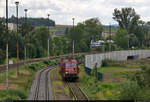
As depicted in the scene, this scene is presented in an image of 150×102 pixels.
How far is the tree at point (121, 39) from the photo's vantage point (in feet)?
467

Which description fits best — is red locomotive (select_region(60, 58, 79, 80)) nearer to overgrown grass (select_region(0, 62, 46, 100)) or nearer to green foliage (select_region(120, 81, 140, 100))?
overgrown grass (select_region(0, 62, 46, 100))

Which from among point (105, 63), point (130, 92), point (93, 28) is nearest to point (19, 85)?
point (130, 92)

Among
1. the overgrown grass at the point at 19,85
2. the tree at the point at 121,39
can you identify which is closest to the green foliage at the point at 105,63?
the overgrown grass at the point at 19,85

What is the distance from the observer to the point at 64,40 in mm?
133500

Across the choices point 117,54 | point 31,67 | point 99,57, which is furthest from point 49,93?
point 117,54

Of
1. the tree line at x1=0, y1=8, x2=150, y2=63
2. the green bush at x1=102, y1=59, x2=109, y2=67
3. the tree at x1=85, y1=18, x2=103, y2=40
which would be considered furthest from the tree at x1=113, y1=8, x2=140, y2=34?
the green bush at x1=102, y1=59, x2=109, y2=67

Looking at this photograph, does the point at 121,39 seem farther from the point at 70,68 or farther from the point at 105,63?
the point at 70,68

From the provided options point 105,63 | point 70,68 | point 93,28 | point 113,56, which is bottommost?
point 105,63

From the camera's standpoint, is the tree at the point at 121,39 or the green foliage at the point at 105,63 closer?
the green foliage at the point at 105,63

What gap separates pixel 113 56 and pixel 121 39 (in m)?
45.0

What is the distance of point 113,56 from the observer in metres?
102

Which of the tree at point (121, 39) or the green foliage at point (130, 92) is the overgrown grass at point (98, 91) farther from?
the tree at point (121, 39)

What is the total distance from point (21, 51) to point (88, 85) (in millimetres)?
49845

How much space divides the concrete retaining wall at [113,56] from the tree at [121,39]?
1584cm
